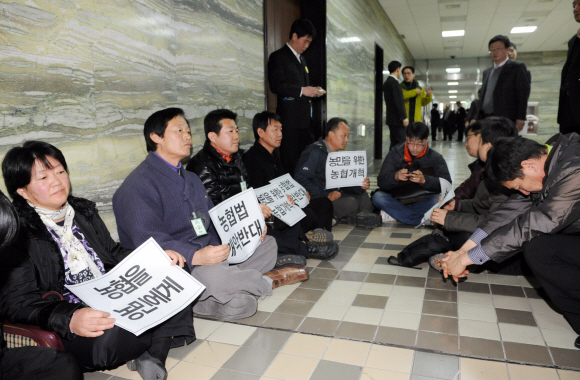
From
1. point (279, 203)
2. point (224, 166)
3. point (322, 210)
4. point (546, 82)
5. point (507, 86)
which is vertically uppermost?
point (546, 82)

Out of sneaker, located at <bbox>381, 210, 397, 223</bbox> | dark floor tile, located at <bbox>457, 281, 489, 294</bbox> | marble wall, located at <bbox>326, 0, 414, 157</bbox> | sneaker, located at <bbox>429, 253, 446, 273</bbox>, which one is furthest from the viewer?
marble wall, located at <bbox>326, 0, 414, 157</bbox>

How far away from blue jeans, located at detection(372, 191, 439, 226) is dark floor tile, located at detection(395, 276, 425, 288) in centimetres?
182

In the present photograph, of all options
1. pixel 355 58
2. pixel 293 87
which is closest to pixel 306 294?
pixel 293 87

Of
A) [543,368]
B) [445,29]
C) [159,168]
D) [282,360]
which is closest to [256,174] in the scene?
[159,168]

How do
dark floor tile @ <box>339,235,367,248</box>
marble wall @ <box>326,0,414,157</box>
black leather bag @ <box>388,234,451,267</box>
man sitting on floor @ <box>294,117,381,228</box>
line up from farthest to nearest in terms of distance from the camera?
marble wall @ <box>326,0,414,157</box>, man sitting on floor @ <box>294,117,381,228</box>, dark floor tile @ <box>339,235,367,248</box>, black leather bag @ <box>388,234,451,267</box>

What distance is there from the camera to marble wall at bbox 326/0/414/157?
7093 millimetres

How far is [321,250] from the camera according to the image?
151 inches

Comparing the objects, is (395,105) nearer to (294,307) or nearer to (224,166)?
(224,166)

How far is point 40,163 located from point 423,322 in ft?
7.18

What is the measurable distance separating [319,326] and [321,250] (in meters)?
1.27

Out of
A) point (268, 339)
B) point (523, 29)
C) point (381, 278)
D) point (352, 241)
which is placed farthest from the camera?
point (523, 29)

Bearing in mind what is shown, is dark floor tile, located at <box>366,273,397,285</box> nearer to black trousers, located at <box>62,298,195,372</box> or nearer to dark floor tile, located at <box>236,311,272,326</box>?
dark floor tile, located at <box>236,311,272,326</box>

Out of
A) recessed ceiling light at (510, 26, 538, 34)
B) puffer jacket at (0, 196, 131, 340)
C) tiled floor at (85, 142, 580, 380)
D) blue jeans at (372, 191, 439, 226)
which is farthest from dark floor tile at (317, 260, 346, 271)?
recessed ceiling light at (510, 26, 538, 34)

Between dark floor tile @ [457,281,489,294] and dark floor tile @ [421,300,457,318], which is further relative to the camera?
dark floor tile @ [457,281,489,294]
